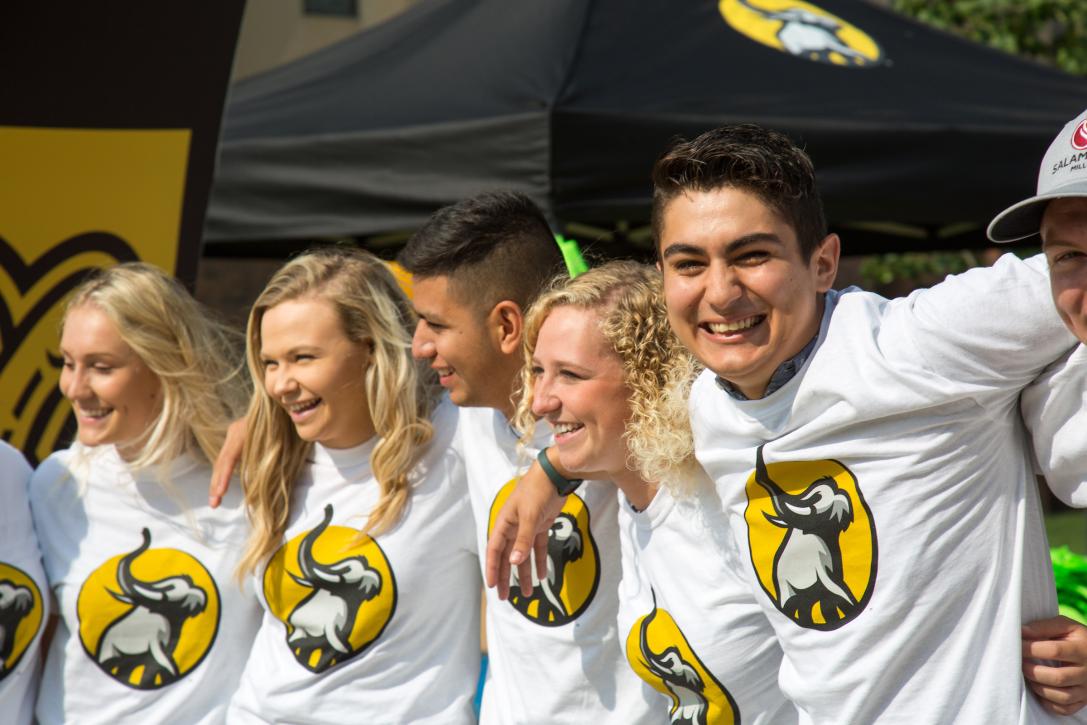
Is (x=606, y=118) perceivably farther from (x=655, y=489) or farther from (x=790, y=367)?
(x=790, y=367)

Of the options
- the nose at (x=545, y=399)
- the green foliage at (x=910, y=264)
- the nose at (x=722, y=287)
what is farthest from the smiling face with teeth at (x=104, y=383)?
the green foliage at (x=910, y=264)

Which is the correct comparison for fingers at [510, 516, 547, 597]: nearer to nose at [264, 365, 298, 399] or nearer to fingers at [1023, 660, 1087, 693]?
nose at [264, 365, 298, 399]

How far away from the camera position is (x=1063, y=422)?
1.76 metres

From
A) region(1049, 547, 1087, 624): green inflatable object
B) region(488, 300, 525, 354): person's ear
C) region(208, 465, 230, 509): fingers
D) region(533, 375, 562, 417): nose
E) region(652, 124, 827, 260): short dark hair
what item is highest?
region(652, 124, 827, 260): short dark hair

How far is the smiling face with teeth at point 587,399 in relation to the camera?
239 centimetres

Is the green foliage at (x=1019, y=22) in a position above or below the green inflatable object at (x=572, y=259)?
above

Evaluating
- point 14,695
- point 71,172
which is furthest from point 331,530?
point 71,172

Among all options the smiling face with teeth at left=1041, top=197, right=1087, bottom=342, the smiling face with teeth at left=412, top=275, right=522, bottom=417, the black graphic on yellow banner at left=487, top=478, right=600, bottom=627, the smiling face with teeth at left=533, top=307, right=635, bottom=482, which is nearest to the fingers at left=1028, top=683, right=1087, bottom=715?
the smiling face with teeth at left=1041, top=197, right=1087, bottom=342

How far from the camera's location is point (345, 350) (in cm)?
292

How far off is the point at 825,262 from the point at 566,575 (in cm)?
94

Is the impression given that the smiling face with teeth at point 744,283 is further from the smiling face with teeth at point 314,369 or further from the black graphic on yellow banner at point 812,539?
the smiling face with teeth at point 314,369

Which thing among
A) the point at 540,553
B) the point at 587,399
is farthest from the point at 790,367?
the point at 540,553

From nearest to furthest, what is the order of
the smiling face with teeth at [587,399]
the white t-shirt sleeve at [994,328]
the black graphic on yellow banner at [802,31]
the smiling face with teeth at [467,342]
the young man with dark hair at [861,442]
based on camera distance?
1. the white t-shirt sleeve at [994,328]
2. the young man with dark hair at [861,442]
3. the smiling face with teeth at [587,399]
4. the smiling face with teeth at [467,342]
5. the black graphic on yellow banner at [802,31]

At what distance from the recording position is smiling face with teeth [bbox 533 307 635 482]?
2393 millimetres
